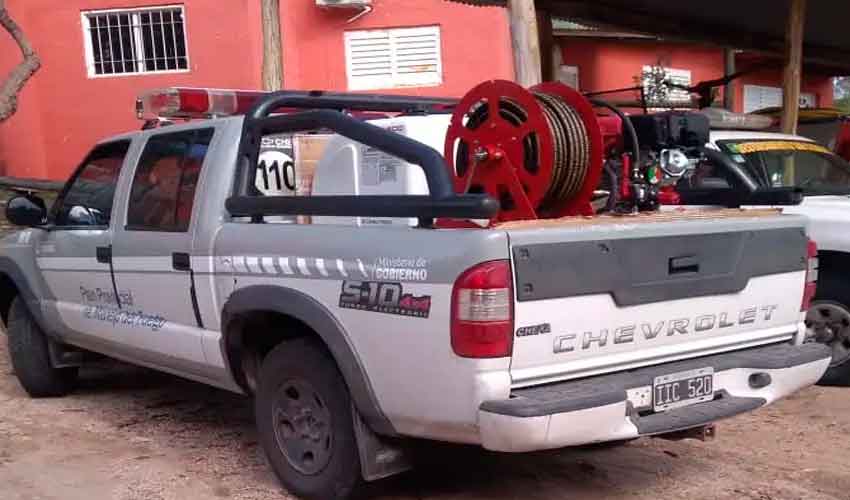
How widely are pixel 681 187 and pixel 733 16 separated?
8526 millimetres

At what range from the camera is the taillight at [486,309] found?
3.44m

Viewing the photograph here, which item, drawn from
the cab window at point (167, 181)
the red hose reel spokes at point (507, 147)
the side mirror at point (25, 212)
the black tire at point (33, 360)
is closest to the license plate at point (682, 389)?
the red hose reel spokes at point (507, 147)

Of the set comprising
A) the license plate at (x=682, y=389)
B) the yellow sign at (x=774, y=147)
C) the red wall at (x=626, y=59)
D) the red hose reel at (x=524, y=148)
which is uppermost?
the red wall at (x=626, y=59)

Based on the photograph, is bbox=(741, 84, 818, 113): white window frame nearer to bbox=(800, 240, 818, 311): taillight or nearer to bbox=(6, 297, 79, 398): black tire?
bbox=(800, 240, 818, 311): taillight

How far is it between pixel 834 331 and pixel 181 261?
14.2ft

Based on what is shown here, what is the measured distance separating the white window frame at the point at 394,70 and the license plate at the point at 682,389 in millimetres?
11556

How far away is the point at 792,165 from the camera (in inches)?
288

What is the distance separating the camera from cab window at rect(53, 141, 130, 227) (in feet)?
18.6

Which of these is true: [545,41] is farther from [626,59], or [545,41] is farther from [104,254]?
[626,59]

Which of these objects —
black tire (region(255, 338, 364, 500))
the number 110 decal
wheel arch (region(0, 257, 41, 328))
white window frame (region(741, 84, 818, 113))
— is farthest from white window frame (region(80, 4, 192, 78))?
white window frame (region(741, 84, 818, 113))

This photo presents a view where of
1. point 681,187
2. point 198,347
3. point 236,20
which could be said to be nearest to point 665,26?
point 236,20

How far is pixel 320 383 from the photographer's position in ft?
13.5

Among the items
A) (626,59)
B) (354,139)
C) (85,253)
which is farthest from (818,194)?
(626,59)

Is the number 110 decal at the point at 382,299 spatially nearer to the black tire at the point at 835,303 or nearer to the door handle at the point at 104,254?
the door handle at the point at 104,254
